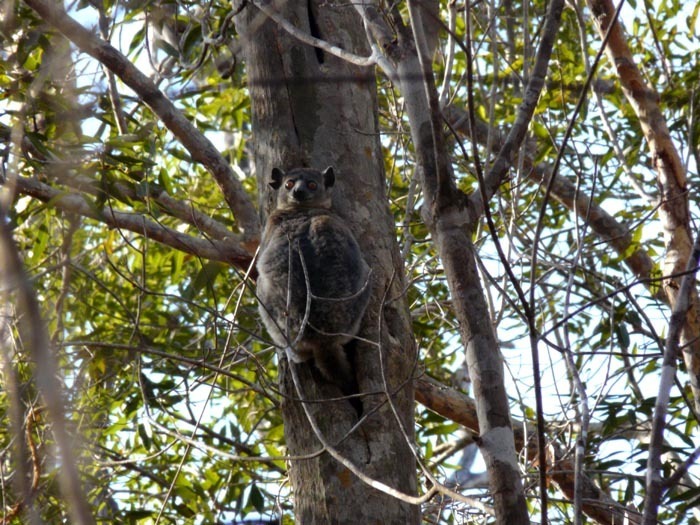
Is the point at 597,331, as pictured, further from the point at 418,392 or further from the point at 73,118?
the point at 73,118

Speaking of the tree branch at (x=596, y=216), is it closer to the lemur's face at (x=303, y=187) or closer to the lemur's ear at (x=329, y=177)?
the lemur's face at (x=303, y=187)

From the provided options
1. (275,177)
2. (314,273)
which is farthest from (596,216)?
(275,177)

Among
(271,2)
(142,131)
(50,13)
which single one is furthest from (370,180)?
(50,13)

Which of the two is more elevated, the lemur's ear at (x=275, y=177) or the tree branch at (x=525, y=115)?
the lemur's ear at (x=275, y=177)

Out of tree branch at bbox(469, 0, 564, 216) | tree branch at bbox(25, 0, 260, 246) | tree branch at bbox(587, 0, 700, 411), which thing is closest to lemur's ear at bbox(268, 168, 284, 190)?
tree branch at bbox(25, 0, 260, 246)

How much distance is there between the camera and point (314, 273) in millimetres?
4348

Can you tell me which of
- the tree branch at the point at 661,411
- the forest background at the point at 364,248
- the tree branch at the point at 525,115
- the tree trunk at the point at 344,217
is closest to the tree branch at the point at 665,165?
the forest background at the point at 364,248

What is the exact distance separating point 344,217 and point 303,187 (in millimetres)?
420

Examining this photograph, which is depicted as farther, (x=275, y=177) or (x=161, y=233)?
(x=161, y=233)

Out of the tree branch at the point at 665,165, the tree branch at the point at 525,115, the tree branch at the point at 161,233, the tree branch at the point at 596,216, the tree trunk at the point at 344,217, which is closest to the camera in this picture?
the tree branch at the point at 525,115

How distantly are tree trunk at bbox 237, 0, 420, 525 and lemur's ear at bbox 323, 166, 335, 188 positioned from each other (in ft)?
0.12

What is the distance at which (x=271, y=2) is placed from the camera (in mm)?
4102

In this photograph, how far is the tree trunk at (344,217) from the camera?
3322 millimetres

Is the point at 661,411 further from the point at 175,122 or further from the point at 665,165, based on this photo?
the point at 665,165
